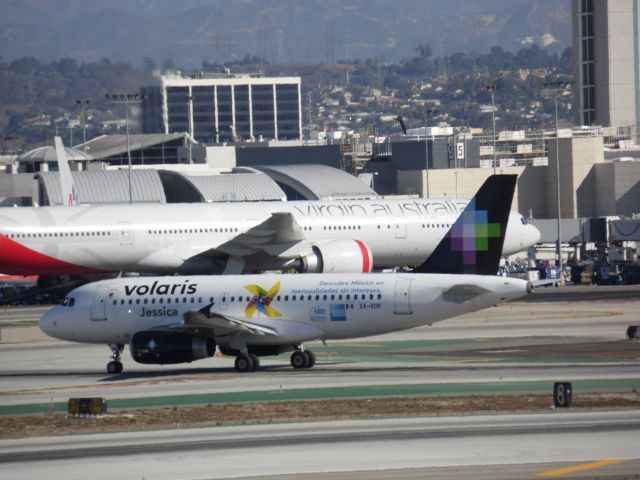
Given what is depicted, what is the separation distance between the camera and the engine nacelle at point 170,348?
143ft

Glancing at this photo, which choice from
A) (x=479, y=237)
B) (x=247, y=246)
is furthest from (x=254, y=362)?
(x=247, y=246)

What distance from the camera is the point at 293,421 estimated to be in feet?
111

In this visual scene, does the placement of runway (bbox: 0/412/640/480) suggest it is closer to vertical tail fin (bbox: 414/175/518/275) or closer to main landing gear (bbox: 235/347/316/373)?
main landing gear (bbox: 235/347/316/373)

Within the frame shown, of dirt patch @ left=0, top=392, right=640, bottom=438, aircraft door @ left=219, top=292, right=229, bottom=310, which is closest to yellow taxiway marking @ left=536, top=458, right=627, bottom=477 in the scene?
dirt patch @ left=0, top=392, right=640, bottom=438

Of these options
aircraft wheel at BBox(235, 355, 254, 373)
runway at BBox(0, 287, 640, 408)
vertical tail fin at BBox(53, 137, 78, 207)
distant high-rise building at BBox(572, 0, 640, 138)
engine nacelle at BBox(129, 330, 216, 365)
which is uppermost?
distant high-rise building at BBox(572, 0, 640, 138)

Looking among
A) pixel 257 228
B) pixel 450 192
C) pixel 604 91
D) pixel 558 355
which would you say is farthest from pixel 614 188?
pixel 558 355

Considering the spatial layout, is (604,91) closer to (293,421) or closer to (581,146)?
(581,146)

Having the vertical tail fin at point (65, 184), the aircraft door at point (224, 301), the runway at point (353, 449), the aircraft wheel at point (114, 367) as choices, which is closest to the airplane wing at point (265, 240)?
the vertical tail fin at point (65, 184)

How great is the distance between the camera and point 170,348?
144 feet

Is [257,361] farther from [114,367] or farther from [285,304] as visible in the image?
[114,367]

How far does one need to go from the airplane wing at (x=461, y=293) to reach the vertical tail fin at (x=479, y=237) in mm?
2596

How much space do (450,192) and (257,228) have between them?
50.4 m

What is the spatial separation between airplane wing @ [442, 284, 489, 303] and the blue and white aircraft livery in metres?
24.7

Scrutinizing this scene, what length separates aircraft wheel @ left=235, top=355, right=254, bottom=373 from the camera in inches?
1758
